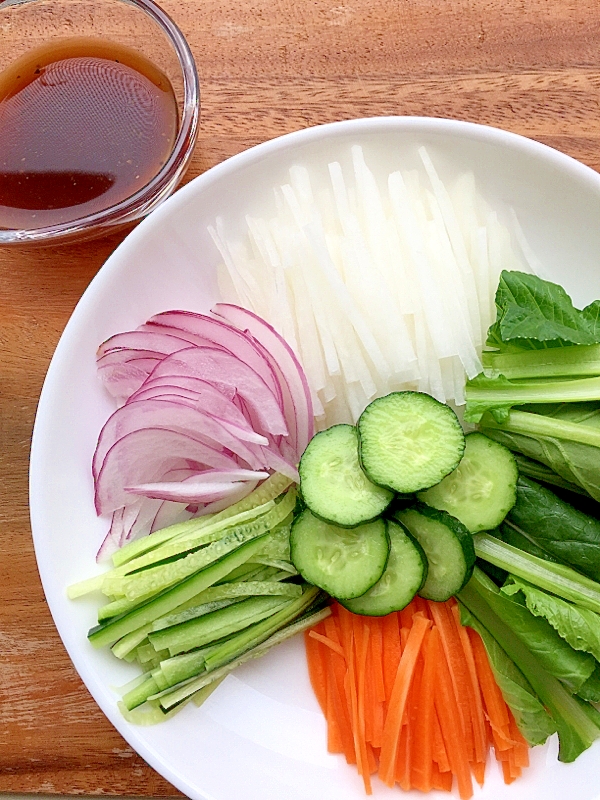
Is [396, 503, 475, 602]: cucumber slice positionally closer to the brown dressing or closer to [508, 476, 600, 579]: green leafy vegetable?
[508, 476, 600, 579]: green leafy vegetable

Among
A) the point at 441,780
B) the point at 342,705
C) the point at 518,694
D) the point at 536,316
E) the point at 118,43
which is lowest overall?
the point at 441,780

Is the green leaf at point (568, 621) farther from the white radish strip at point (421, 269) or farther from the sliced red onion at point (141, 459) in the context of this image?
the sliced red onion at point (141, 459)

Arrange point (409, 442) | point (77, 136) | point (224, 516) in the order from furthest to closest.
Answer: point (77, 136)
point (224, 516)
point (409, 442)

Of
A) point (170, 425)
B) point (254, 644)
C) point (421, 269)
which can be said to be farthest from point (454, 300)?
point (254, 644)

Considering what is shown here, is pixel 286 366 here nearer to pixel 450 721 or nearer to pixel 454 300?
pixel 454 300

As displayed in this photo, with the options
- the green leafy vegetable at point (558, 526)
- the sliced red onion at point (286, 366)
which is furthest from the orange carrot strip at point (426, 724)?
the sliced red onion at point (286, 366)

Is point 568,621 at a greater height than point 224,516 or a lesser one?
lesser

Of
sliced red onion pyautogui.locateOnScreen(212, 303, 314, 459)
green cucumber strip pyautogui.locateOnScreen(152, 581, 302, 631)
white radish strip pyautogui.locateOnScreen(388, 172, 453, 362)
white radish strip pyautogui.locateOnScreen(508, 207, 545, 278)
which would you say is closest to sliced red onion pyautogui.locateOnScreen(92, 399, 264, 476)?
sliced red onion pyautogui.locateOnScreen(212, 303, 314, 459)
